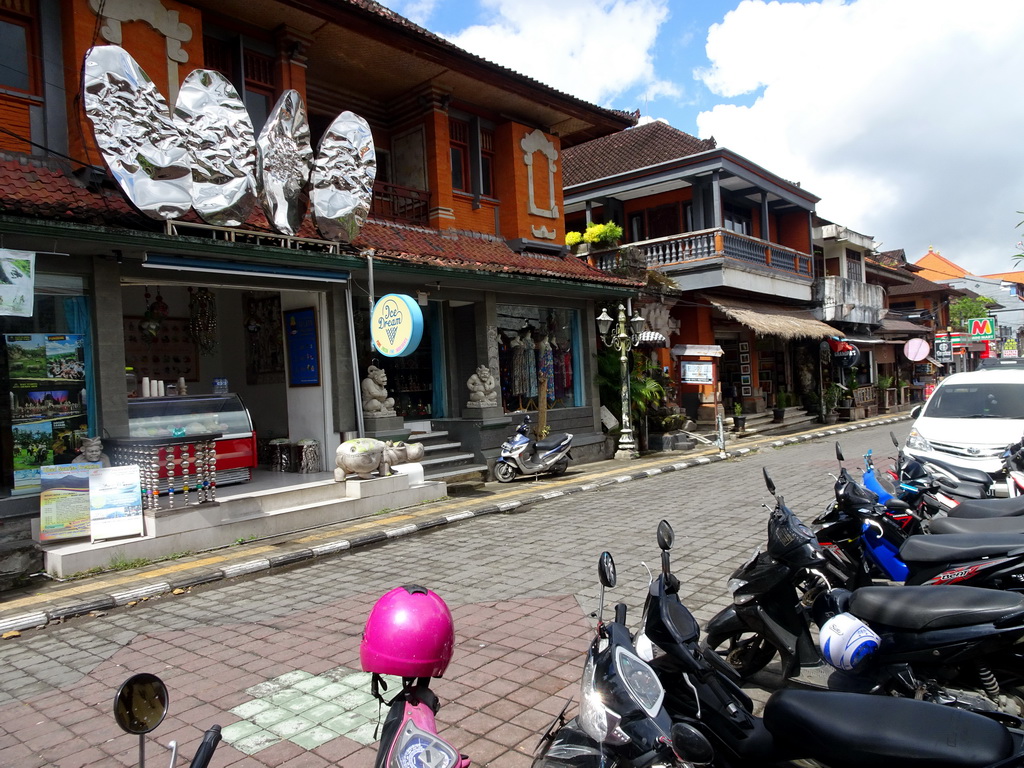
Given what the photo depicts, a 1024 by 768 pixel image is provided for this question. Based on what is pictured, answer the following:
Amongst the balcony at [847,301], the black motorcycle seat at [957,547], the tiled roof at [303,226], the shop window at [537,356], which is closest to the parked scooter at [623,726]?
the black motorcycle seat at [957,547]

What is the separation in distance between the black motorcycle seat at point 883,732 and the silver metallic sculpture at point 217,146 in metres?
8.62

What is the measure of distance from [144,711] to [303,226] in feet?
31.9

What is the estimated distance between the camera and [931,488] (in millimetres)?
5992

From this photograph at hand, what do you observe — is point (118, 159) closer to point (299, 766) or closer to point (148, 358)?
point (148, 358)

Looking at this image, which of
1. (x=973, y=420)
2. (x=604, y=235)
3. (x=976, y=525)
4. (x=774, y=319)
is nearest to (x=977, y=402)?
(x=973, y=420)

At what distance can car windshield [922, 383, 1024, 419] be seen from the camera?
30.5 feet

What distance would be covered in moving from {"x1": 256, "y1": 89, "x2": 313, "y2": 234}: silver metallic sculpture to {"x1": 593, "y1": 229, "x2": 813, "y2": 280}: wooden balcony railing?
9.68 m

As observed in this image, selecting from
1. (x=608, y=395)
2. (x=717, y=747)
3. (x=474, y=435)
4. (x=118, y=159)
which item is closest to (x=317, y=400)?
(x=474, y=435)

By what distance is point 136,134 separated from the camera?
794 cm

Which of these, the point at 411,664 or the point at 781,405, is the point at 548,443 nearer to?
the point at 411,664

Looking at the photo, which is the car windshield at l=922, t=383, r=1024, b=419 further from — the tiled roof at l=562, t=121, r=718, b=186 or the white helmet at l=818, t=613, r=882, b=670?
the tiled roof at l=562, t=121, r=718, b=186

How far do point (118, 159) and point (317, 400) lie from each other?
4605mm

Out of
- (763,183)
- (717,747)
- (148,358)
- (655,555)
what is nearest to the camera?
(717,747)

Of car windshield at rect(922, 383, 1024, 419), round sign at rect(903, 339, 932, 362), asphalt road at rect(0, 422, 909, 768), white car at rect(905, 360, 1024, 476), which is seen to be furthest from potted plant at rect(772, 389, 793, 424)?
asphalt road at rect(0, 422, 909, 768)
